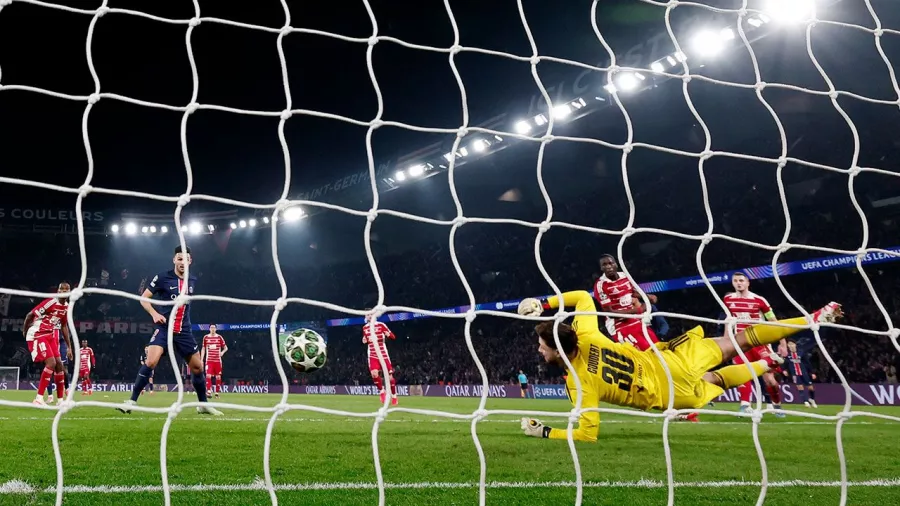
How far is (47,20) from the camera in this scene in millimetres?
18328

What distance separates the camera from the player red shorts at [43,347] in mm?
7711

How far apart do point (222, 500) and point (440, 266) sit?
78.6ft

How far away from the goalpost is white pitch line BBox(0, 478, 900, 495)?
25.0 m

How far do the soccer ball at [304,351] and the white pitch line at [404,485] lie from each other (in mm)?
2770

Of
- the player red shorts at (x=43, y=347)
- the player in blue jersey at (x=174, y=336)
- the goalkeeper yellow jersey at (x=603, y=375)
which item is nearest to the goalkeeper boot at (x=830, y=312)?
the goalkeeper yellow jersey at (x=603, y=375)

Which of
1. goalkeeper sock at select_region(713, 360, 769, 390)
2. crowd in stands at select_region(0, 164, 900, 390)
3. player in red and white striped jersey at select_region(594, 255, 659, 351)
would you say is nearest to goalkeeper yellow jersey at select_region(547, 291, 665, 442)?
goalkeeper sock at select_region(713, 360, 769, 390)

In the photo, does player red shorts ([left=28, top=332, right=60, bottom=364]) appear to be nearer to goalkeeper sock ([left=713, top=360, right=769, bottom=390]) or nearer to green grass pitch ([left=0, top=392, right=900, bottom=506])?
green grass pitch ([left=0, top=392, right=900, bottom=506])

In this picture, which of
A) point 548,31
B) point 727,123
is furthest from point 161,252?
point 727,123

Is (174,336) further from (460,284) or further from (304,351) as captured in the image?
(460,284)

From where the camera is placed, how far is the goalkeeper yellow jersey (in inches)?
166

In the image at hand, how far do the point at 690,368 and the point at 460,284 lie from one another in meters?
20.7

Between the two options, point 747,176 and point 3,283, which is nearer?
point 747,176

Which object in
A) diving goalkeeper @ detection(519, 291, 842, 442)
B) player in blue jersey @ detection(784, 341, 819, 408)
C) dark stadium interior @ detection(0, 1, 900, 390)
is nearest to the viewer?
diving goalkeeper @ detection(519, 291, 842, 442)

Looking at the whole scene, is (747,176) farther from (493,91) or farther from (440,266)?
(440,266)
